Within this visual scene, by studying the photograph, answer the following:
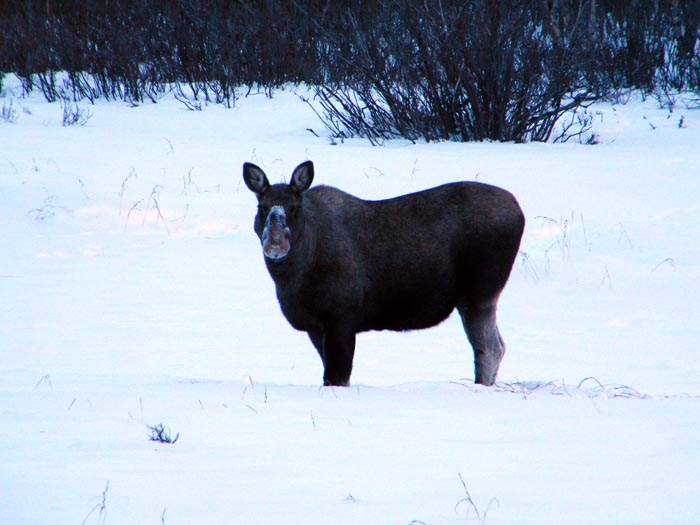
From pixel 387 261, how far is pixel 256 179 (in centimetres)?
89

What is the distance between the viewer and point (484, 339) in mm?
6129

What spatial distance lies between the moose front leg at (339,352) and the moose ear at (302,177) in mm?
797

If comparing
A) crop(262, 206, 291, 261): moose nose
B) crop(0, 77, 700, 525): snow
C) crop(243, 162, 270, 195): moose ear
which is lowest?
crop(0, 77, 700, 525): snow

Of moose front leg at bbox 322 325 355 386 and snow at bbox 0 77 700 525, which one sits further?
moose front leg at bbox 322 325 355 386

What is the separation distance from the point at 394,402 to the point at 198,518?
1885mm

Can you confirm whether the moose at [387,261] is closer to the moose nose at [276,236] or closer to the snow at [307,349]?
the moose nose at [276,236]

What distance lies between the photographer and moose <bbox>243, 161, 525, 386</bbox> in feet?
18.8

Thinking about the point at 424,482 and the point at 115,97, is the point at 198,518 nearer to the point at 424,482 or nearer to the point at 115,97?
the point at 424,482

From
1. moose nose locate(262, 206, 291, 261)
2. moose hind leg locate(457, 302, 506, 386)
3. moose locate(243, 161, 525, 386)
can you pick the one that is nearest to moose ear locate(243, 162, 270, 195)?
moose locate(243, 161, 525, 386)

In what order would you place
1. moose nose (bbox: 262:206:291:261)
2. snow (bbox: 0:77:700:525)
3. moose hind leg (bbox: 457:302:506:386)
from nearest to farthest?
snow (bbox: 0:77:700:525), moose nose (bbox: 262:206:291:261), moose hind leg (bbox: 457:302:506:386)

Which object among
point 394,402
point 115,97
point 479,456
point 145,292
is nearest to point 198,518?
point 479,456

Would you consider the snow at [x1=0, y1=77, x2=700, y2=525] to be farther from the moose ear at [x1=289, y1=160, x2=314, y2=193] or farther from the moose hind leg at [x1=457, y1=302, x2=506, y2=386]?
the moose ear at [x1=289, y1=160, x2=314, y2=193]

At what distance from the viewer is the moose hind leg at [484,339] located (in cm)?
613

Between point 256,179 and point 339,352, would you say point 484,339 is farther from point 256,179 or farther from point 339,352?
point 256,179
